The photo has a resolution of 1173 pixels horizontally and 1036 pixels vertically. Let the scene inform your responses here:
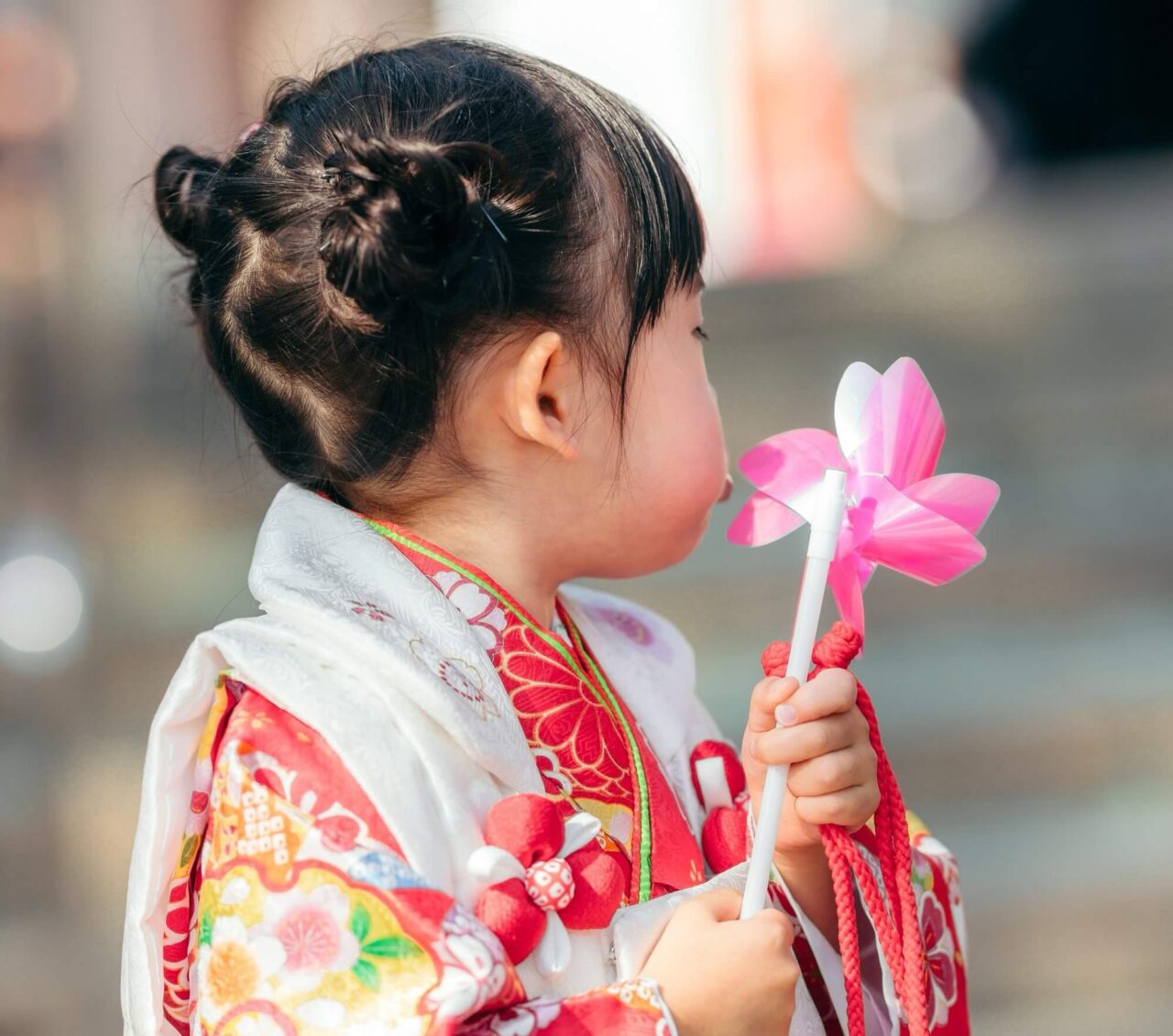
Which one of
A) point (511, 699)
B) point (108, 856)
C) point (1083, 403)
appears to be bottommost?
point (108, 856)

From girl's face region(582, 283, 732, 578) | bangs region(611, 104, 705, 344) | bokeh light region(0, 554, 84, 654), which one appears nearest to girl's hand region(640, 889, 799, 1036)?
girl's face region(582, 283, 732, 578)

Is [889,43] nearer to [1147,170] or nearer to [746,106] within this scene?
[746,106]

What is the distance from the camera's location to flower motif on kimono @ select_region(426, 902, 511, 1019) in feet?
2.78

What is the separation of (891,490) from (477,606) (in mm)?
330

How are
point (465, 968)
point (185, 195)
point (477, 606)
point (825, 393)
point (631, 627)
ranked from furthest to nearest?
point (825, 393) < point (631, 627) < point (185, 195) < point (477, 606) < point (465, 968)

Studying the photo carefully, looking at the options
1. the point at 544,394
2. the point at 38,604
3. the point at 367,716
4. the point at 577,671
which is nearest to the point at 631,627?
the point at 577,671

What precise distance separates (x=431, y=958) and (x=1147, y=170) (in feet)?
9.96

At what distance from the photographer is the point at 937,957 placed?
1.19m

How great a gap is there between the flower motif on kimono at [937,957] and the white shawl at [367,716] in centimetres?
14

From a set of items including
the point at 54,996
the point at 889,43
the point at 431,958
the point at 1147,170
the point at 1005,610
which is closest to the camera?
the point at 431,958

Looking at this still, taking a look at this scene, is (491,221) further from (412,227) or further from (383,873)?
(383,873)

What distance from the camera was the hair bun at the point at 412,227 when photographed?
0.96 metres

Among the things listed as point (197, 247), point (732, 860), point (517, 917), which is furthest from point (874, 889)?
point (197, 247)

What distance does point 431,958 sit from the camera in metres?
0.86
